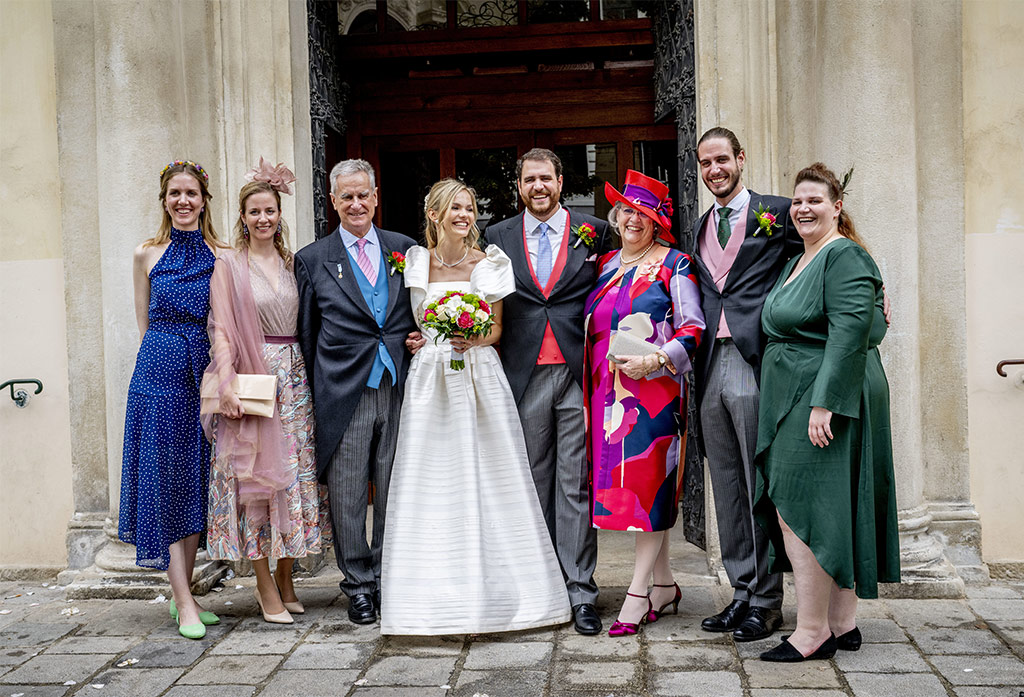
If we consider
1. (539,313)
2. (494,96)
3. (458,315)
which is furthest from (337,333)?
(494,96)

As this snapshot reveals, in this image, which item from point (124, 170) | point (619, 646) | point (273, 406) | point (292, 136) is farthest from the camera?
point (292, 136)

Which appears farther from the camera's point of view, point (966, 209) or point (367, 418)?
point (966, 209)

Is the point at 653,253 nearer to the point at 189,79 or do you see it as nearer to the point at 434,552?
the point at 434,552

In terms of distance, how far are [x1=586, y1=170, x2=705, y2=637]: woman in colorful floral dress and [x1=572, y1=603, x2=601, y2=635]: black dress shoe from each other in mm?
71

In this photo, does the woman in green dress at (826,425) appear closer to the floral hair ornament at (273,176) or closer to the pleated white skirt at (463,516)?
the pleated white skirt at (463,516)

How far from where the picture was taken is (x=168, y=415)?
4191 mm

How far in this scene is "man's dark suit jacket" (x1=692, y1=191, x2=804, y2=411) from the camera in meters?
3.85

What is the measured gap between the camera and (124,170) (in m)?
4.84

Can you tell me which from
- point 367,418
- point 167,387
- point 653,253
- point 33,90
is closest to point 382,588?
point 367,418

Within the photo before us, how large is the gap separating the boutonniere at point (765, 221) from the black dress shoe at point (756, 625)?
1.59 metres

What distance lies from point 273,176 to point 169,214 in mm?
503

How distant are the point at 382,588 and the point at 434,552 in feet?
0.90

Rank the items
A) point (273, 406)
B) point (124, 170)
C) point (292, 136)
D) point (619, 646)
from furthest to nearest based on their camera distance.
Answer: point (292, 136)
point (124, 170)
point (273, 406)
point (619, 646)

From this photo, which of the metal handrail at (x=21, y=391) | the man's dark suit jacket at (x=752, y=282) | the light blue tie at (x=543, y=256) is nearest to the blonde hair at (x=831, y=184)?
the man's dark suit jacket at (x=752, y=282)
